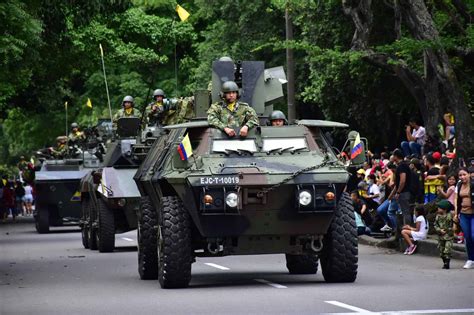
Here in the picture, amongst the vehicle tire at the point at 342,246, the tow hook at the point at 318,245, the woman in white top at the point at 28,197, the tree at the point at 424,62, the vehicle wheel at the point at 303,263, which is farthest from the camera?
the woman in white top at the point at 28,197

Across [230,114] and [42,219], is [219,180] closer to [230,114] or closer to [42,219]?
[230,114]

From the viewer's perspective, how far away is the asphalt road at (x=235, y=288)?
48.7 ft

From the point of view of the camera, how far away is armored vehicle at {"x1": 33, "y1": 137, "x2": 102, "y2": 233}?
36.2 meters

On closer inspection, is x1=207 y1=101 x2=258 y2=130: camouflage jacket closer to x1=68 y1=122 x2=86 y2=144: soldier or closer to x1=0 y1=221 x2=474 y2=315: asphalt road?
x1=0 y1=221 x2=474 y2=315: asphalt road

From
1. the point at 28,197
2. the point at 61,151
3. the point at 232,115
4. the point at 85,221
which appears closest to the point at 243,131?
the point at 232,115

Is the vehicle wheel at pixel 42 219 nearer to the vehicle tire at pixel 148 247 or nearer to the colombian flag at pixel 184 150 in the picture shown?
the vehicle tire at pixel 148 247

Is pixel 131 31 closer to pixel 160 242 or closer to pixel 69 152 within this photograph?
pixel 69 152

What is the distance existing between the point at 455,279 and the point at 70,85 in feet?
140

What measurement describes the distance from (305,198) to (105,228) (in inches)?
409

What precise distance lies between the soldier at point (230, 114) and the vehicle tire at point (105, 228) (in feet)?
27.6

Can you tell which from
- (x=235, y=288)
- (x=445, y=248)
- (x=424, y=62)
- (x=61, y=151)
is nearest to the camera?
(x=235, y=288)

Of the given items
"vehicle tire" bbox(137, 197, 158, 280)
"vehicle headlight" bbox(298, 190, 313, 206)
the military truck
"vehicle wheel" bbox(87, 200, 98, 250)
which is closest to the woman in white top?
"vehicle wheel" bbox(87, 200, 98, 250)

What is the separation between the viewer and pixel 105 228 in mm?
27031

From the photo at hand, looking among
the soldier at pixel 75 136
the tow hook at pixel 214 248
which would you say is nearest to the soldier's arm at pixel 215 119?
the tow hook at pixel 214 248
